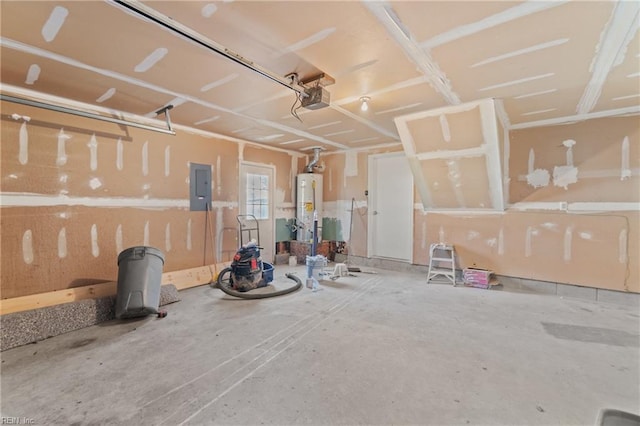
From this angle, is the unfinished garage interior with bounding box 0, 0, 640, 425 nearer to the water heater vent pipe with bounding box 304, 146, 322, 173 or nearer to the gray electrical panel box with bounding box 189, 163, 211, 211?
the gray electrical panel box with bounding box 189, 163, 211, 211

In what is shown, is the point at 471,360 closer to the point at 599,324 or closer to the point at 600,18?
the point at 599,324

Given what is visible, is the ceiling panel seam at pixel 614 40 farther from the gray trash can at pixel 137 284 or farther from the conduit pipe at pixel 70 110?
the gray trash can at pixel 137 284

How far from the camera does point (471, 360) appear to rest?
2193mm

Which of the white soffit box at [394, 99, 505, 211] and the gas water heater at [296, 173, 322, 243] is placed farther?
the gas water heater at [296, 173, 322, 243]

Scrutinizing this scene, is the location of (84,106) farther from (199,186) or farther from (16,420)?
(16,420)

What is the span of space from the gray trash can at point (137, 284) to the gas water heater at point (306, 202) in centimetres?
318

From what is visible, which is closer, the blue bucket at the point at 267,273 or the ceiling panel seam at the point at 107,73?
the ceiling panel seam at the point at 107,73

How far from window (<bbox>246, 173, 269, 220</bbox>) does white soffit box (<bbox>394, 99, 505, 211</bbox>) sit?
2.85 metres

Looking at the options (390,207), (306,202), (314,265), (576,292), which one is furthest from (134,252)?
(576,292)

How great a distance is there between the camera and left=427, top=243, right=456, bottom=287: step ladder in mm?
4492

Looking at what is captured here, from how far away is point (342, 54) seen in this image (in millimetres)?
2133

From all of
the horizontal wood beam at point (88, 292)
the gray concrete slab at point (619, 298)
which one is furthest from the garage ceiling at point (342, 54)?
the gray concrete slab at point (619, 298)

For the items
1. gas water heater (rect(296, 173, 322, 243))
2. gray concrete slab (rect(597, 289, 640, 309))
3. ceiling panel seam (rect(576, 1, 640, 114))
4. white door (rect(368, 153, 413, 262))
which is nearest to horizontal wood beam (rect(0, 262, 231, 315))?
gas water heater (rect(296, 173, 322, 243))

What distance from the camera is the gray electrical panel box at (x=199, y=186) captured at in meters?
4.33
